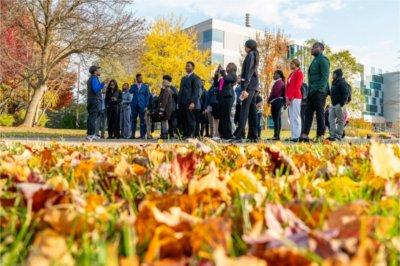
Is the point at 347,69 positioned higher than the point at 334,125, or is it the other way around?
the point at 347,69

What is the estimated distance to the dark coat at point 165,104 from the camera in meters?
11.4

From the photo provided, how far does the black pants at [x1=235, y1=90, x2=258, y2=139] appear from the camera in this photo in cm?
813

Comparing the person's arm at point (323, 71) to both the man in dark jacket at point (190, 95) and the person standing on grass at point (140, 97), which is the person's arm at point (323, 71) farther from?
the person standing on grass at point (140, 97)

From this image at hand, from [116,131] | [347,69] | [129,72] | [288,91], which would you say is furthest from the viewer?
[347,69]

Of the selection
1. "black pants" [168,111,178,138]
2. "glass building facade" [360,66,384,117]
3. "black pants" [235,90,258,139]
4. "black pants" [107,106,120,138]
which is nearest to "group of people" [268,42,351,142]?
"black pants" [235,90,258,139]

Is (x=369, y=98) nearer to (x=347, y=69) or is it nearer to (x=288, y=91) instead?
(x=347, y=69)

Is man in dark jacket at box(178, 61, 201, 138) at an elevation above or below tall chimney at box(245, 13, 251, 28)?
below

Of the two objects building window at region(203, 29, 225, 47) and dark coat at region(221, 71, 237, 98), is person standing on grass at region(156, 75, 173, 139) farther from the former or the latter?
building window at region(203, 29, 225, 47)

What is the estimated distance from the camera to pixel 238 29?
196ft

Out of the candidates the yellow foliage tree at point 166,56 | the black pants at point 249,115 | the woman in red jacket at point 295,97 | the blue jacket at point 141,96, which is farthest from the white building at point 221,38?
the black pants at point 249,115

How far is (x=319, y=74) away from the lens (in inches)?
324

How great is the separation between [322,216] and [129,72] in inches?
1367

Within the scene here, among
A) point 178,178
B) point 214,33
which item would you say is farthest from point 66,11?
point 214,33

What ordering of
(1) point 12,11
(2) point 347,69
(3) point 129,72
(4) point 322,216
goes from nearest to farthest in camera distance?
(4) point 322,216
(1) point 12,11
(3) point 129,72
(2) point 347,69
